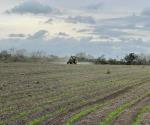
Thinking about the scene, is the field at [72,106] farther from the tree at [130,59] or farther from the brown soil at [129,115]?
the tree at [130,59]

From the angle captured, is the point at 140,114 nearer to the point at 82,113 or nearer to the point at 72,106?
the point at 82,113

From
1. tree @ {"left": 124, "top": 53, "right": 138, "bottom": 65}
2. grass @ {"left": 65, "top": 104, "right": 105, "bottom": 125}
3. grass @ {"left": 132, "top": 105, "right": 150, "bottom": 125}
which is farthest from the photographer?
tree @ {"left": 124, "top": 53, "right": 138, "bottom": 65}

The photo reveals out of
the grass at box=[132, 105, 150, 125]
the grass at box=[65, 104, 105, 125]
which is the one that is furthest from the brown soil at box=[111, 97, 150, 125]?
the grass at box=[65, 104, 105, 125]

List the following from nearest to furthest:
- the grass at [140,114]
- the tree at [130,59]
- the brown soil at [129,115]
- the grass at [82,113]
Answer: the grass at [82,113] < the brown soil at [129,115] < the grass at [140,114] < the tree at [130,59]

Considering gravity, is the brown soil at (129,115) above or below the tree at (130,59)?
below

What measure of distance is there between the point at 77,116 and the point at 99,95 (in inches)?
379

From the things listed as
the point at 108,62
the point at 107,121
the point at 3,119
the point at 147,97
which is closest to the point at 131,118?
the point at 107,121

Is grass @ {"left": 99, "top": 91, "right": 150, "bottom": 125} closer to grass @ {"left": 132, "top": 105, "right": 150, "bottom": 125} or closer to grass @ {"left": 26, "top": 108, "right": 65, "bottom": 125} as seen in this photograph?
grass @ {"left": 132, "top": 105, "right": 150, "bottom": 125}

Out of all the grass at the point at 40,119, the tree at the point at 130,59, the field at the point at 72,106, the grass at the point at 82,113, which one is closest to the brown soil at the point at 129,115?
the field at the point at 72,106

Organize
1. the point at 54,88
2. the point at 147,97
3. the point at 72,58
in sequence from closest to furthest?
the point at 147,97
the point at 54,88
the point at 72,58

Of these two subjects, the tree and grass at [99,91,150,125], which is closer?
grass at [99,91,150,125]

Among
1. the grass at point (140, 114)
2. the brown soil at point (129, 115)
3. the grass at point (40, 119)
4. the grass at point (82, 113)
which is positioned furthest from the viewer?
the grass at point (140, 114)

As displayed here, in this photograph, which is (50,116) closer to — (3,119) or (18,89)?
(3,119)

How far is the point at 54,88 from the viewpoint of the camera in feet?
107
